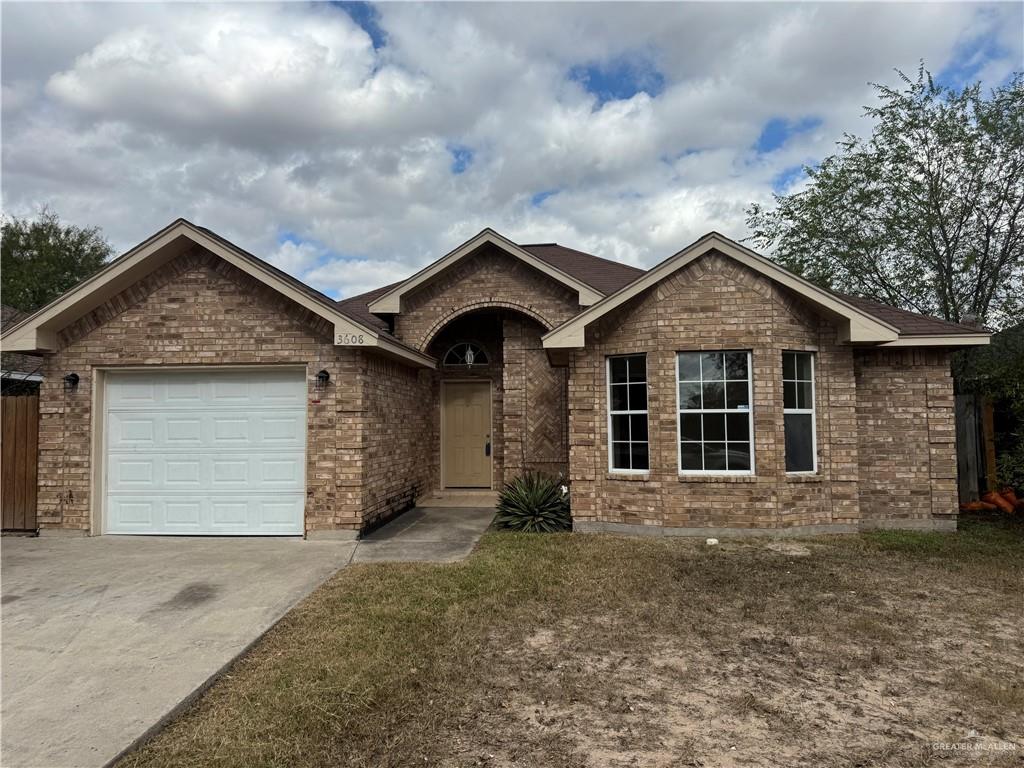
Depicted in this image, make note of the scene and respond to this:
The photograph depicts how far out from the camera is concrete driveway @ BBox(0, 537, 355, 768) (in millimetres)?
3354

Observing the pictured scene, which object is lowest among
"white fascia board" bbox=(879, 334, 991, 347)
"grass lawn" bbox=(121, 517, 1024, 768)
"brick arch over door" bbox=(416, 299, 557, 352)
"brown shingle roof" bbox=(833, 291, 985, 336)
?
"grass lawn" bbox=(121, 517, 1024, 768)

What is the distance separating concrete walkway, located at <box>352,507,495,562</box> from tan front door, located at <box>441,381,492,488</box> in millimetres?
1724

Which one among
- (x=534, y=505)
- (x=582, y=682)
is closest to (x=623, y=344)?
(x=534, y=505)

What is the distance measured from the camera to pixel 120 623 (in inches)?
196

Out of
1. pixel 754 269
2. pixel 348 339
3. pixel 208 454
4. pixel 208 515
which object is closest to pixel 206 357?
pixel 208 454

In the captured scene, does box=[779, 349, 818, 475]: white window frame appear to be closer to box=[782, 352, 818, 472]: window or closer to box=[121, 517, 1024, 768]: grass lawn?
box=[782, 352, 818, 472]: window

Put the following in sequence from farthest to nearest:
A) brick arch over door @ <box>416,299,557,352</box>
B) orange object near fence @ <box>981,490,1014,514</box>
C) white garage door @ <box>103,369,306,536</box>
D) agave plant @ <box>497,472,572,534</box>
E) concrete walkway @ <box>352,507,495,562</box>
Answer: brick arch over door @ <box>416,299,557,352</box> < orange object near fence @ <box>981,490,1014,514</box> < agave plant @ <box>497,472,572,534</box> < white garage door @ <box>103,369,306,536</box> < concrete walkway @ <box>352,507,495,562</box>

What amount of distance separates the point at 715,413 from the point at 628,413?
122 centimetres

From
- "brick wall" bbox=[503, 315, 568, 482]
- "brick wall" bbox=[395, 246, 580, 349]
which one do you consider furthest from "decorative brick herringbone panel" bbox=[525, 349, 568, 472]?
"brick wall" bbox=[395, 246, 580, 349]

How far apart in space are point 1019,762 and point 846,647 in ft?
4.80

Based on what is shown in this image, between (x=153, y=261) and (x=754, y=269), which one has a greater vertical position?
(x=153, y=261)

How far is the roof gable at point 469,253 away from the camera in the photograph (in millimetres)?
10781

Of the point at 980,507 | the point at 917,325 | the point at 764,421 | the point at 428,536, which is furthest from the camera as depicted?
the point at 980,507

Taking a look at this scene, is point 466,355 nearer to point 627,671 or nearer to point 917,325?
point 917,325
